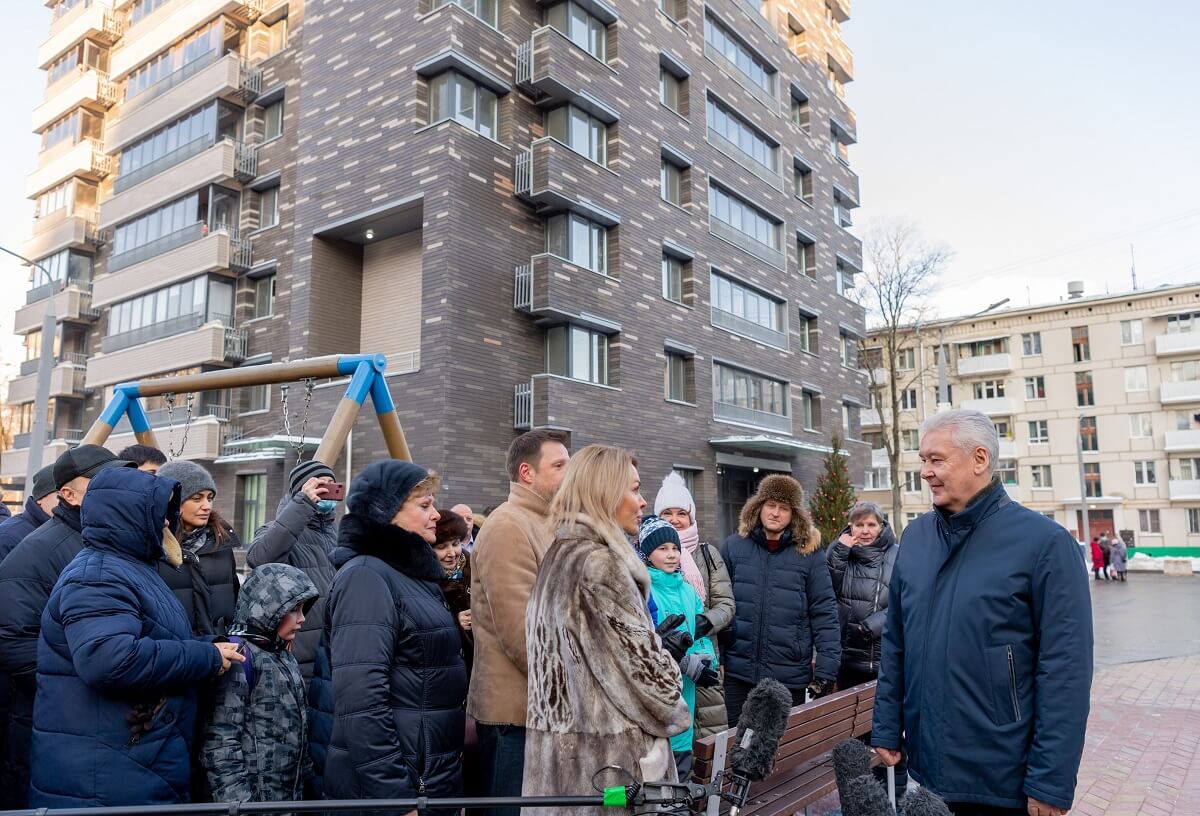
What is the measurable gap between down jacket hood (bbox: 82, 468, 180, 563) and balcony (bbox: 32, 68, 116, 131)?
126 feet

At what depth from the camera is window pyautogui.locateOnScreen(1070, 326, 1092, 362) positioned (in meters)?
51.5

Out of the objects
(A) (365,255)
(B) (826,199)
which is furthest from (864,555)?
(B) (826,199)

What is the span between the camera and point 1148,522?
48.2m

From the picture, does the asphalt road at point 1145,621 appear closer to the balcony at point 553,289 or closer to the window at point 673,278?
the balcony at point 553,289

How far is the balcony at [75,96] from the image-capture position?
34.4 metres

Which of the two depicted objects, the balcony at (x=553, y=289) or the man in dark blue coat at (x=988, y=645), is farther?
the balcony at (x=553, y=289)

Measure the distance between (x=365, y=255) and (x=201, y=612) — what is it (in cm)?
2047

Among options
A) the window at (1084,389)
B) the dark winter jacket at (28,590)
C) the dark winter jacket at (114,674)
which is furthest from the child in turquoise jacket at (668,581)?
the window at (1084,389)

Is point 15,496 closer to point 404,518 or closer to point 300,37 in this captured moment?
point 300,37

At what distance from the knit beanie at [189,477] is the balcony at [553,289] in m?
16.4

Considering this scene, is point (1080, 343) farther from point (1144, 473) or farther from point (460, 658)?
point (460, 658)

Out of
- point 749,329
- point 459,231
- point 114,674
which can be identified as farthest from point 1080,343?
point 114,674

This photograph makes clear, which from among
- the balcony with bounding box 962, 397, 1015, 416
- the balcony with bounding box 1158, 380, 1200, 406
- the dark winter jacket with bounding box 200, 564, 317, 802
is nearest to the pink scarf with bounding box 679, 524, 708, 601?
the dark winter jacket with bounding box 200, 564, 317, 802

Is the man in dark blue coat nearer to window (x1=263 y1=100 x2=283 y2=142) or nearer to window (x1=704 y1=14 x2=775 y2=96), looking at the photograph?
window (x1=263 y1=100 x2=283 y2=142)
